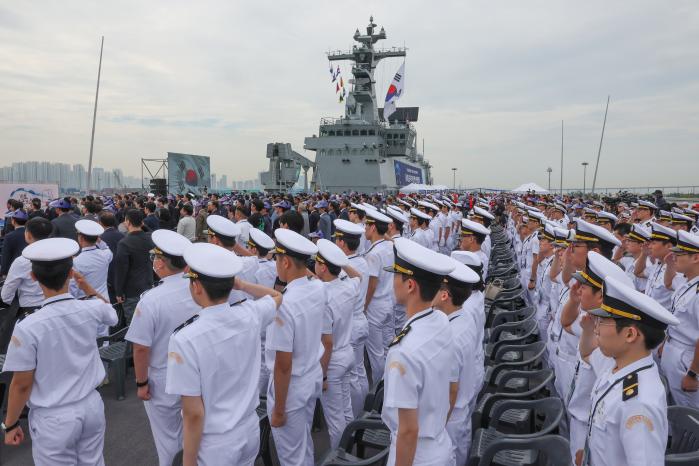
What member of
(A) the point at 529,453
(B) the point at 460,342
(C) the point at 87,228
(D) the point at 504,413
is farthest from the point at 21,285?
(A) the point at 529,453

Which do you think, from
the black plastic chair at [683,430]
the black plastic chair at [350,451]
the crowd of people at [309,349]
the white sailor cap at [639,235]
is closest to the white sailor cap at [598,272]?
the crowd of people at [309,349]

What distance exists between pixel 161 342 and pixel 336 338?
1.37 m

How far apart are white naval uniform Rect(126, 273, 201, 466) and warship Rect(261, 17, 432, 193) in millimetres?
25020

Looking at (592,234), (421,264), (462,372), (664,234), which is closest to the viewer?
(421,264)

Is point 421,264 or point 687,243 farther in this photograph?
point 687,243

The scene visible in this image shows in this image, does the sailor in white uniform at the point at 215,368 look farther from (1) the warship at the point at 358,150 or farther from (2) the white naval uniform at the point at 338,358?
(1) the warship at the point at 358,150

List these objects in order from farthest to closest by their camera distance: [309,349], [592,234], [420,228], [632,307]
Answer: [420,228], [592,234], [309,349], [632,307]

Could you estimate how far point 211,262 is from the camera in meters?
2.30

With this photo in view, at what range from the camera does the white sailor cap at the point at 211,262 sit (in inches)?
88.4

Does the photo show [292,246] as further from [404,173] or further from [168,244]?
[404,173]

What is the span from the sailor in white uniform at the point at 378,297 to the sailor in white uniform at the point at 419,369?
2809 mm

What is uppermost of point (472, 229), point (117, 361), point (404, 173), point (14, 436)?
point (404, 173)

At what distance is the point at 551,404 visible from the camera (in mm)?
3303

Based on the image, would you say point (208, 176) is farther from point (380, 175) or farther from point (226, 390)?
point (226, 390)
